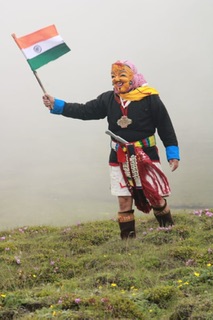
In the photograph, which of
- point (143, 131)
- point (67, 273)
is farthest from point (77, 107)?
point (67, 273)

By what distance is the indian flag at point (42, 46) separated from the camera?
6.66 meters

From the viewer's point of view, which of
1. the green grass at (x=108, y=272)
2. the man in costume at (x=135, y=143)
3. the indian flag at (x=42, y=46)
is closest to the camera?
the green grass at (x=108, y=272)

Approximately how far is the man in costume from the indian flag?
839mm

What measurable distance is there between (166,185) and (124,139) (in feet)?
2.49

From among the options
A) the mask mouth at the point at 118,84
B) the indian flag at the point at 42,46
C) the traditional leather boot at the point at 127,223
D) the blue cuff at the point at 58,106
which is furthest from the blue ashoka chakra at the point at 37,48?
the traditional leather boot at the point at 127,223

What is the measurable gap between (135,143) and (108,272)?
1901mm

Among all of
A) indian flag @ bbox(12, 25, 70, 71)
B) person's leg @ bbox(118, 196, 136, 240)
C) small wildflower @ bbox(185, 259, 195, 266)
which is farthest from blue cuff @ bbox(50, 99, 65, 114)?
small wildflower @ bbox(185, 259, 195, 266)

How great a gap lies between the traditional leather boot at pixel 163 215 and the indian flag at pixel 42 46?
236 cm

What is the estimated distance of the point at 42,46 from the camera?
6738 millimetres

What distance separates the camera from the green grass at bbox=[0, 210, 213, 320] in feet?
12.1

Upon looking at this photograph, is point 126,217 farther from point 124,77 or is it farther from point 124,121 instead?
point 124,77

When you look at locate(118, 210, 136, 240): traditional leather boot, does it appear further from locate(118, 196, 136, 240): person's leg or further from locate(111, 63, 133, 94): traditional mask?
locate(111, 63, 133, 94): traditional mask

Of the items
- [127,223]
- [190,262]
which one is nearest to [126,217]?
[127,223]

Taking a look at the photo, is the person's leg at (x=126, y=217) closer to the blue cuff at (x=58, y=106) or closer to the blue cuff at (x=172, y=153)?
the blue cuff at (x=172, y=153)
